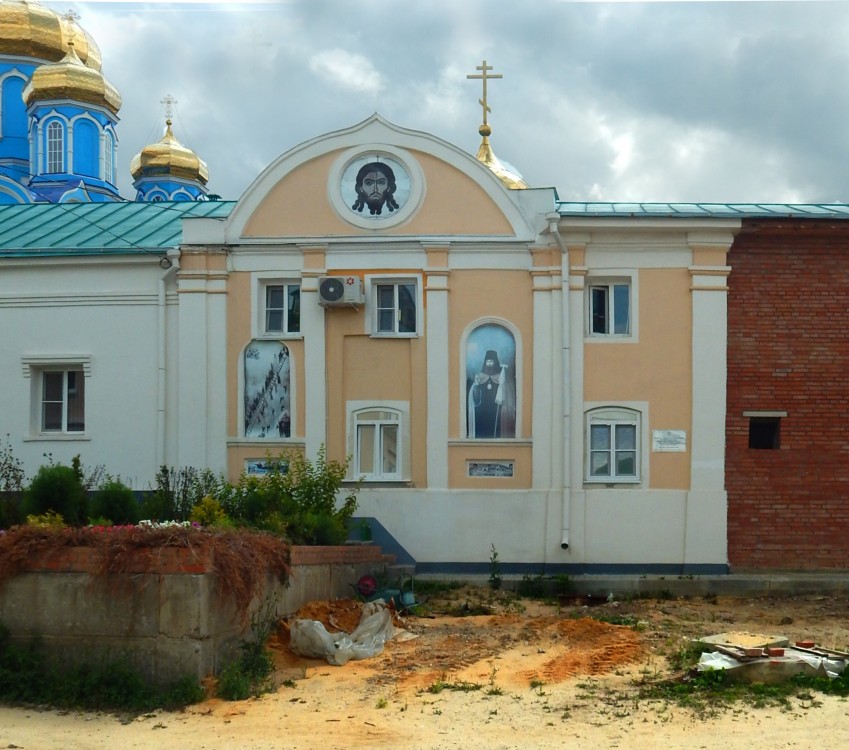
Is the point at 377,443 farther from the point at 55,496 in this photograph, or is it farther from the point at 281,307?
the point at 55,496

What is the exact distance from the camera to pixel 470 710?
29.6 ft

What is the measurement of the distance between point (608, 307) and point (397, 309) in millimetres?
3346

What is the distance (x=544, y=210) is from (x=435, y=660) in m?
8.47

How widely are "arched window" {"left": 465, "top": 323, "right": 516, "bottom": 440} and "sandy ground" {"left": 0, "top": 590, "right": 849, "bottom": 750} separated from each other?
16.7 feet

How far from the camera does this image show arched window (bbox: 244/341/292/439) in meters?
17.4

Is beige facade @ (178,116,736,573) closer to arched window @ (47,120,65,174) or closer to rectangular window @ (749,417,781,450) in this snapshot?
rectangular window @ (749,417,781,450)

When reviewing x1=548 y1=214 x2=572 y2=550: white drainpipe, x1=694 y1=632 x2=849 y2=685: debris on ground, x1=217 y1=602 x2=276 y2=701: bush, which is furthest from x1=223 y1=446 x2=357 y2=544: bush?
x1=694 y1=632 x2=849 y2=685: debris on ground

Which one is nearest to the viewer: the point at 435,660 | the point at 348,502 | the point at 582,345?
the point at 435,660

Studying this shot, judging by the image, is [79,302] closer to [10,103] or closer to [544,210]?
[544,210]

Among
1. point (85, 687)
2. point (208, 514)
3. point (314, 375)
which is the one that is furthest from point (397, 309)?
point (85, 687)

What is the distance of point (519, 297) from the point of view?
17188 millimetres

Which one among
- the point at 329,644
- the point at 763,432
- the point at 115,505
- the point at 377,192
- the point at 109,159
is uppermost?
the point at 109,159

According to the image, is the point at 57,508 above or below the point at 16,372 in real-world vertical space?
below

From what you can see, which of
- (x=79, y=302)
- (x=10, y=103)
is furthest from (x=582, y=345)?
(x=10, y=103)
